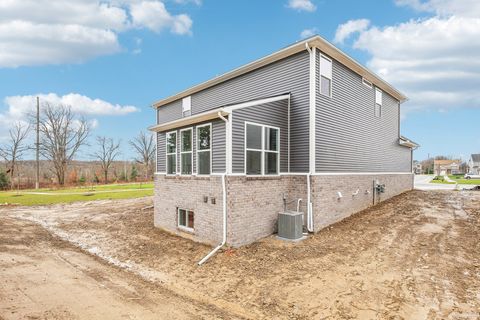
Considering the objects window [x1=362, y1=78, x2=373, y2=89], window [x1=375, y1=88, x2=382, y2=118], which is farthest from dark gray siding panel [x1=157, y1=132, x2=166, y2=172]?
window [x1=375, y1=88, x2=382, y2=118]

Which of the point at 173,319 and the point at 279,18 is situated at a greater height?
the point at 279,18

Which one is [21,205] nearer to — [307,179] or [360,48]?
[307,179]

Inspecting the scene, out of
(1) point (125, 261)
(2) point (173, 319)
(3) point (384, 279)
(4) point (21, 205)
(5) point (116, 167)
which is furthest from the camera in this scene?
(5) point (116, 167)

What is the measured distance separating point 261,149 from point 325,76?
12.5 feet

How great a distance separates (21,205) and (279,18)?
23620mm

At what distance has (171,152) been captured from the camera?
1181 cm

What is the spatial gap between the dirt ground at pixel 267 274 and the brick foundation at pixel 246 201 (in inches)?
18.4

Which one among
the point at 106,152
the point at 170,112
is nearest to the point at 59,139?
the point at 106,152

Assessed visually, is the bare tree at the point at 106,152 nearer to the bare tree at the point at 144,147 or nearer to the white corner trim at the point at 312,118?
the bare tree at the point at 144,147

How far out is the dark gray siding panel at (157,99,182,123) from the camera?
1748 cm

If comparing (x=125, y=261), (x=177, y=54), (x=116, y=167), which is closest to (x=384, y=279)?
(x=125, y=261)

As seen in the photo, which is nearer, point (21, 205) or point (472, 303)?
point (472, 303)

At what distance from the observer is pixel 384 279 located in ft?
20.9

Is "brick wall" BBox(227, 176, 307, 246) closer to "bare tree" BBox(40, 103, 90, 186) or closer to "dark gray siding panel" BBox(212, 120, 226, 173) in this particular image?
"dark gray siding panel" BBox(212, 120, 226, 173)
